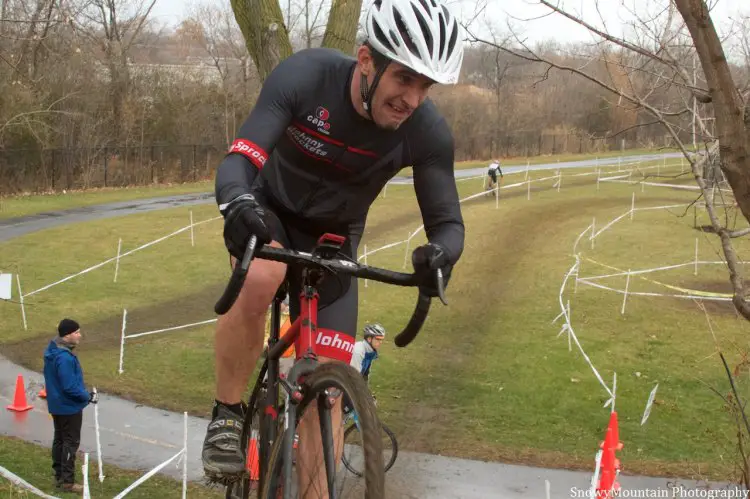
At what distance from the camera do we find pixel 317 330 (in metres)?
4.08

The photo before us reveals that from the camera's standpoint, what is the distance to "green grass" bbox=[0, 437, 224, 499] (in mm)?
10258

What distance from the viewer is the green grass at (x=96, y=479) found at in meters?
10.3

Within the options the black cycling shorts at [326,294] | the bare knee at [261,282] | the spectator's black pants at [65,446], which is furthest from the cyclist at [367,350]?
the bare knee at [261,282]

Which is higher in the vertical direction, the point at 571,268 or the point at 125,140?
the point at 125,140

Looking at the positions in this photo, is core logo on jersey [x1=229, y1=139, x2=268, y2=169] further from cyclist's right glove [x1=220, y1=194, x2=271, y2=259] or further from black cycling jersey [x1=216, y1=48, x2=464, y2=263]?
cyclist's right glove [x1=220, y1=194, x2=271, y2=259]

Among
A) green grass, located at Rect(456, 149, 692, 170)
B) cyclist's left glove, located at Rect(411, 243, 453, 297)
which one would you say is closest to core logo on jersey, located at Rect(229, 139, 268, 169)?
cyclist's left glove, located at Rect(411, 243, 453, 297)

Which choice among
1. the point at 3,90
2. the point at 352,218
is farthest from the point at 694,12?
the point at 3,90

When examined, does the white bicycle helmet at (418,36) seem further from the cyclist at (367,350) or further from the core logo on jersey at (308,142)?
the cyclist at (367,350)

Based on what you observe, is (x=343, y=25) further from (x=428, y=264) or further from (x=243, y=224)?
(x=243, y=224)

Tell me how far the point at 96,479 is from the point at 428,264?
28.8ft

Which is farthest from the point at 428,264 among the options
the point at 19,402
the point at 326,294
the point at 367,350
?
the point at 19,402

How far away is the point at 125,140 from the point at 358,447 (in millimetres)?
48356

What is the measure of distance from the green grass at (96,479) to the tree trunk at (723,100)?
734cm

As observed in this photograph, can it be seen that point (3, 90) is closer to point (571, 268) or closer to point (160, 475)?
point (571, 268)
